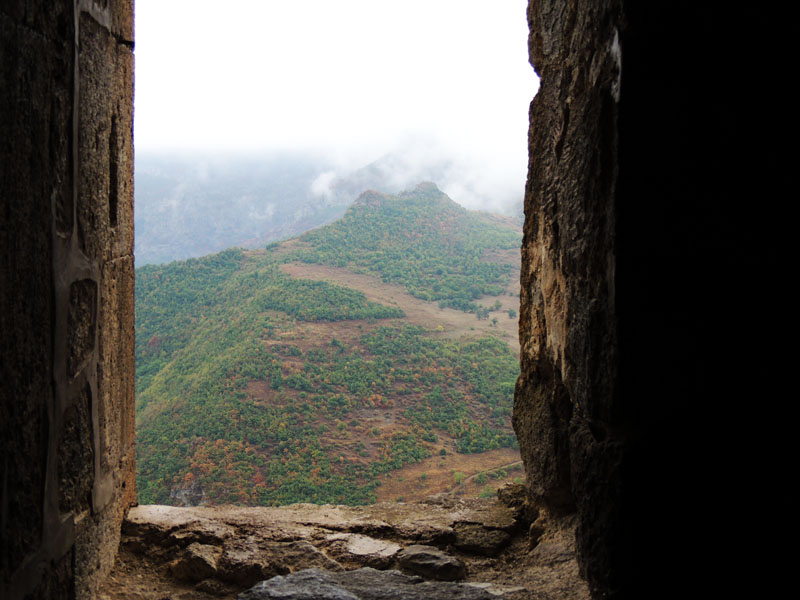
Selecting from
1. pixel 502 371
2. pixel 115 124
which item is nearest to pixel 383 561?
pixel 115 124

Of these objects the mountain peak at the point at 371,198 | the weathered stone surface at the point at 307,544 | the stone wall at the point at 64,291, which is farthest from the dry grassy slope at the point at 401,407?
the mountain peak at the point at 371,198

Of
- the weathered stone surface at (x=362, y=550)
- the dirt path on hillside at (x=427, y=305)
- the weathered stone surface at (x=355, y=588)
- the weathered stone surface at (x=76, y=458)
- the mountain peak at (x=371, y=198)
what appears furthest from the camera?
the mountain peak at (x=371, y=198)

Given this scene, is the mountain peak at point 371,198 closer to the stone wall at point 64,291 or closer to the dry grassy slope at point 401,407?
the dry grassy slope at point 401,407

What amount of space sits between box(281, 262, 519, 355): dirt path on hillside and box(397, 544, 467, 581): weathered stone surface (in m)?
11.6

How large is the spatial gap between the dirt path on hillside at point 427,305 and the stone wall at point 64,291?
11.9m

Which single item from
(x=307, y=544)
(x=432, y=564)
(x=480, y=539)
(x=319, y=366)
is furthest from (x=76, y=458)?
(x=319, y=366)

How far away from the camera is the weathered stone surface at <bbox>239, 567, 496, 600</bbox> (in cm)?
169

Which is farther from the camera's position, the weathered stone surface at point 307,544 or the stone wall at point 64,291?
the weathered stone surface at point 307,544

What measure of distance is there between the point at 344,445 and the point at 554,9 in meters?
8.45

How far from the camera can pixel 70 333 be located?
5.28 ft

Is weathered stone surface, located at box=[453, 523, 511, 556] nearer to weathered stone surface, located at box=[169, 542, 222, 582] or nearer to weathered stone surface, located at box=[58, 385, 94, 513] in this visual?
weathered stone surface, located at box=[169, 542, 222, 582]

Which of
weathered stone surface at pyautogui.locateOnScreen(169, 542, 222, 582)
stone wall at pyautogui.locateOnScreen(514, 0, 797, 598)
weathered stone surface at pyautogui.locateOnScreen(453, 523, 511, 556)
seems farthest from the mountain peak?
stone wall at pyautogui.locateOnScreen(514, 0, 797, 598)

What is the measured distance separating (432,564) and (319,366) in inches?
409

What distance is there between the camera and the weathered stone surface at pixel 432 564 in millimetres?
1956
